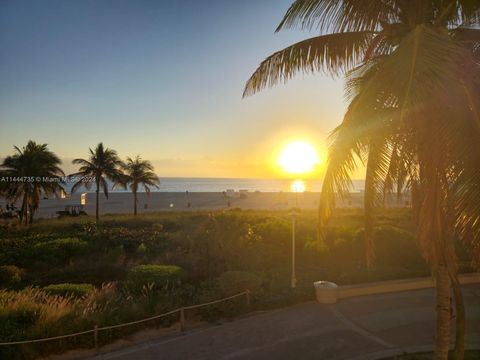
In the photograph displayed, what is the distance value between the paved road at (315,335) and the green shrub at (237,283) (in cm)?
122

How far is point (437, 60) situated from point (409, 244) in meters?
16.3

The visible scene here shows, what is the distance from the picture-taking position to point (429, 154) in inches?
194

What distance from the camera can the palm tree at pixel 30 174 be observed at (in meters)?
29.5

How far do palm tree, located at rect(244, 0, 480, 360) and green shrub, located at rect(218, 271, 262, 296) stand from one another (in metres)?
5.56

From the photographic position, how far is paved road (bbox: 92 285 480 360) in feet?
26.1

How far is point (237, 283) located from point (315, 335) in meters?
3.27

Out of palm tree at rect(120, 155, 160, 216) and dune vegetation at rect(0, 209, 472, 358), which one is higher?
palm tree at rect(120, 155, 160, 216)

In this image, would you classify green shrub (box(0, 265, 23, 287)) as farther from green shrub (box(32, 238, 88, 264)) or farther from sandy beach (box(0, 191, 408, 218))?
sandy beach (box(0, 191, 408, 218))

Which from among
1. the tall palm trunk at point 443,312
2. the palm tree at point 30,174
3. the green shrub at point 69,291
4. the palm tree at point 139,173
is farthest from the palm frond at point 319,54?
the palm tree at point 139,173

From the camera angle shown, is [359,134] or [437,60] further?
[359,134]

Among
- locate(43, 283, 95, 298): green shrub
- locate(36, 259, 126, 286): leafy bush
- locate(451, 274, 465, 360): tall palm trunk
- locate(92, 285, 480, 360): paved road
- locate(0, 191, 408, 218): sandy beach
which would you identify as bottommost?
locate(92, 285, 480, 360): paved road

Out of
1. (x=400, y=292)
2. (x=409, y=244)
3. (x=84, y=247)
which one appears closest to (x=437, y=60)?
(x=400, y=292)

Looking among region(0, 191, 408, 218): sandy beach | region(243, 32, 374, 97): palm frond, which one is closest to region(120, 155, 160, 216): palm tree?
region(0, 191, 408, 218): sandy beach

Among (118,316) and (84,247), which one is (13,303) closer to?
(118,316)
